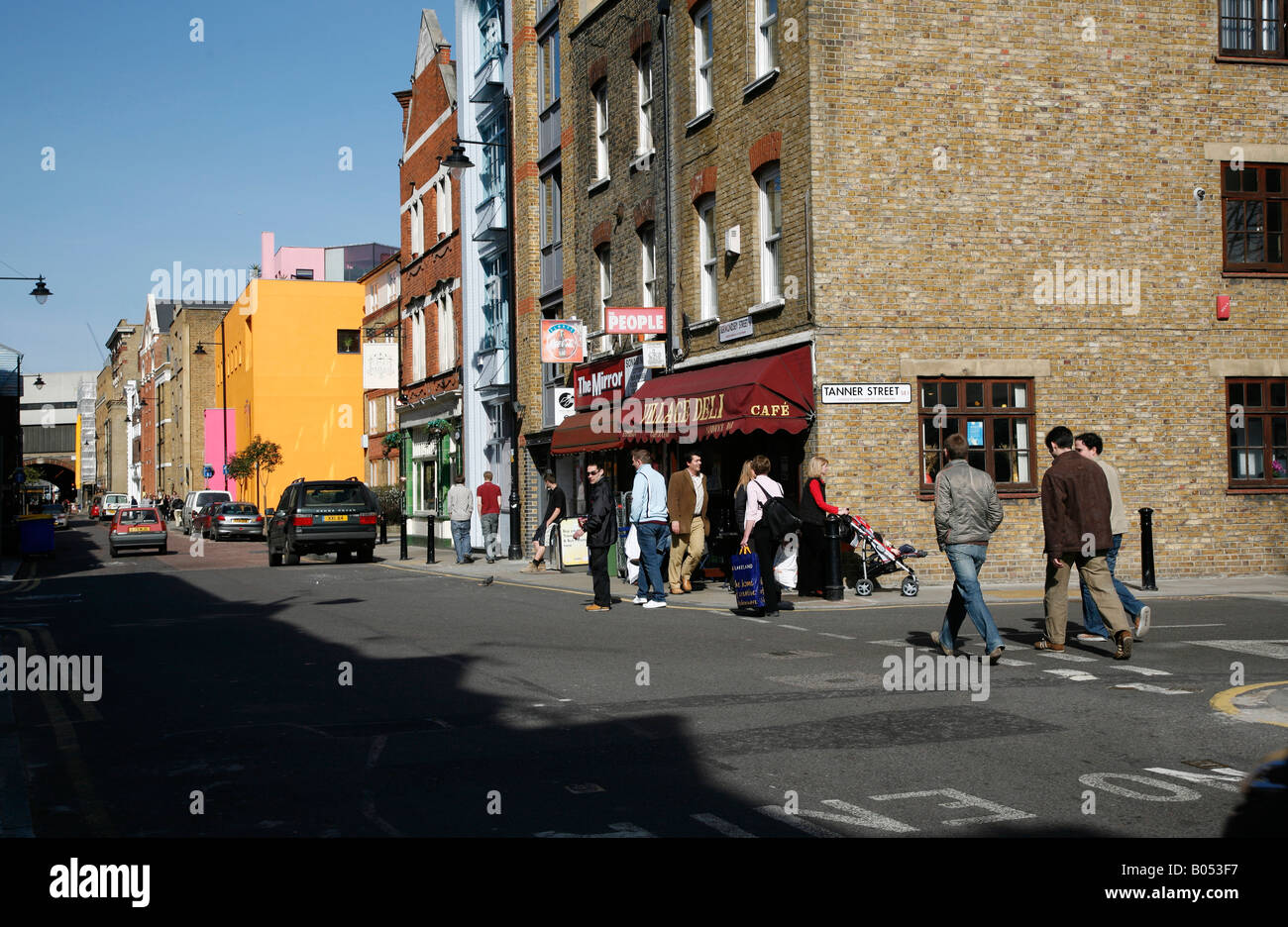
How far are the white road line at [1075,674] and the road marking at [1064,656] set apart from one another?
0.66 metres

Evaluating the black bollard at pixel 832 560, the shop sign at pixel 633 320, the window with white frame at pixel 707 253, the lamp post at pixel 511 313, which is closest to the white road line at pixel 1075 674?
the black bollard at pixel 832 560

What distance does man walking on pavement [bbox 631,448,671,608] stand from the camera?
54.4 feet

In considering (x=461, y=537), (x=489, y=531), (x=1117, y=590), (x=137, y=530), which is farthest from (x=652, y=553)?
(x=137, y=530)

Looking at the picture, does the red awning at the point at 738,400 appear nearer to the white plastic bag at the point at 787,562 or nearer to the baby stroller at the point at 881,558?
the baby stroller at the point at 881,558

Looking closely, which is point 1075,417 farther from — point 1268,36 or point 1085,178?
point 1268,36

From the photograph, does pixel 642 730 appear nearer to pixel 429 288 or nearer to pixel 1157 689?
pixel 1157 689

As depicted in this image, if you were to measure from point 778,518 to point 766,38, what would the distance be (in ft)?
30.5

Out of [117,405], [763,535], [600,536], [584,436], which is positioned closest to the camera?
[763,535]

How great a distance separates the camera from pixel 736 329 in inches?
831

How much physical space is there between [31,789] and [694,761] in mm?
3450

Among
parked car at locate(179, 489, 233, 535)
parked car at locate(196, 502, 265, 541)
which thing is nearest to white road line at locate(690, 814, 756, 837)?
parked car at locate(196, 502, 265, 541)
